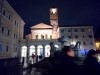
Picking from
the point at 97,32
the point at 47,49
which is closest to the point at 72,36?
the point at 47,49

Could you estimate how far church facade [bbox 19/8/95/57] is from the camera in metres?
Result: 41.5

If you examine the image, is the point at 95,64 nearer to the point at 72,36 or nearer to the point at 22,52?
the point at 22,52

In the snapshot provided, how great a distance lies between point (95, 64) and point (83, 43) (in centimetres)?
4345

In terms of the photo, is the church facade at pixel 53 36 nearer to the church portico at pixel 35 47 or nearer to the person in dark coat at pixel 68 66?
the church portico at pixel 35 47

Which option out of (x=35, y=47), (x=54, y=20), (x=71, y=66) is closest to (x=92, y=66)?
(x=71, y=66)

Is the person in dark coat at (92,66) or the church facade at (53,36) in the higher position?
the church facade at (53,36)

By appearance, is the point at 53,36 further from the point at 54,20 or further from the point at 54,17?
the point at 54,17

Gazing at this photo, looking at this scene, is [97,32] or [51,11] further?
[97,32]

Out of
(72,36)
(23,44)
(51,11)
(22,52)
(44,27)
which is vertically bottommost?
(22,52)

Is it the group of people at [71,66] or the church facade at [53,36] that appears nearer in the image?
the group of people at [71,66]

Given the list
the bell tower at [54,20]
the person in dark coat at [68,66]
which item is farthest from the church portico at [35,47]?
the person in dark coat at [68,66]

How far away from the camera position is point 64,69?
3914 mm

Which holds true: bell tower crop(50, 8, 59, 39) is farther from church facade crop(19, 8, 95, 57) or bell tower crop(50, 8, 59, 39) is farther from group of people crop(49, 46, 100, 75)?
group of people crop(49, 46, 100, 75)

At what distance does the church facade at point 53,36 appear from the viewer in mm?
41531
